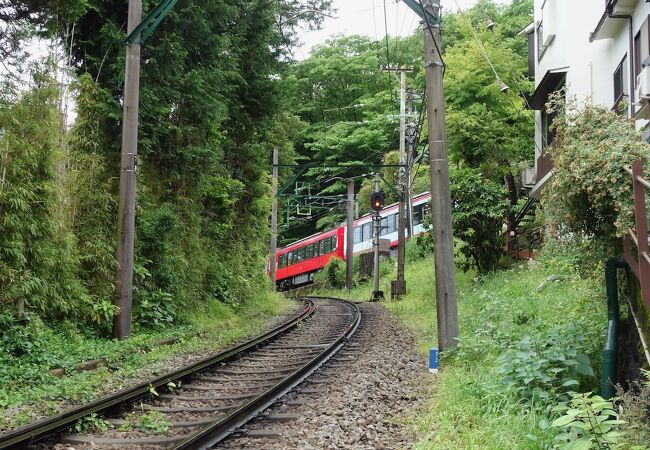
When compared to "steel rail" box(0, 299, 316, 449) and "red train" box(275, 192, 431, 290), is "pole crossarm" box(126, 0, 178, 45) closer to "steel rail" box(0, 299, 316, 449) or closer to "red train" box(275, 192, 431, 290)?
"steel rail" box(0, 299, 316, 449)

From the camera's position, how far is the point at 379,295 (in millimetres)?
27438

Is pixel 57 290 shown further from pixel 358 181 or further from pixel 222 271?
pixel 358 181

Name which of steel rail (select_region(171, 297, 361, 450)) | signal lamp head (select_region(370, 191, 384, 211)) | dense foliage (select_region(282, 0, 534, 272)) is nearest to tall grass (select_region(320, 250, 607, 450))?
steel rail (select_region(171, 297, 361, 450))

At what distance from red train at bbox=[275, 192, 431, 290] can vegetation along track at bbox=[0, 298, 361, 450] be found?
85.7ft

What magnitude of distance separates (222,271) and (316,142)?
27.0m

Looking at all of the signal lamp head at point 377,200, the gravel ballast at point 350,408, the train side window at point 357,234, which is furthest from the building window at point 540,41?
the train side window at point 357,234

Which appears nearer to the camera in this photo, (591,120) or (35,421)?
(35,421)

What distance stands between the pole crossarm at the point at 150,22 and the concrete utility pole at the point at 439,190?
4.17m

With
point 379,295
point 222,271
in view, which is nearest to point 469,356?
Answer: point 222,271

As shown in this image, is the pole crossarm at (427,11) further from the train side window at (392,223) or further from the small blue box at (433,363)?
the train side window at (392,223)

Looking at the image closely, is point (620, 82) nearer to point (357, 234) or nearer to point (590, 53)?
point (590, 53)

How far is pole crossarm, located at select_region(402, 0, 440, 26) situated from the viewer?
31.7ft

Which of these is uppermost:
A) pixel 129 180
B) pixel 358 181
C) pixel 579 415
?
pixel 358 181

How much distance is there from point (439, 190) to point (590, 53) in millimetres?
9459
